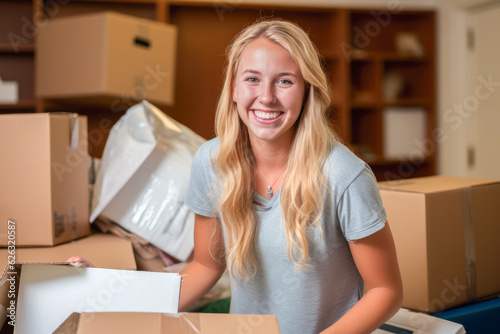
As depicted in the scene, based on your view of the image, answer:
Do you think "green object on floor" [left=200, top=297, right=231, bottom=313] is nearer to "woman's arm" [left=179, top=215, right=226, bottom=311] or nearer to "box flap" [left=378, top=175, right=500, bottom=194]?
"woman's arm" [left=179, top=215, right=226, bottom=311]

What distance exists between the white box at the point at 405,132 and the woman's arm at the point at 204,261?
276 cm

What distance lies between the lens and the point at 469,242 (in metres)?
1.37

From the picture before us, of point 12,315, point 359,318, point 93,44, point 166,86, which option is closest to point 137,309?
point 12,315

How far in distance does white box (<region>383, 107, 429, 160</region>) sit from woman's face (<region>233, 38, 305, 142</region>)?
2.83 m

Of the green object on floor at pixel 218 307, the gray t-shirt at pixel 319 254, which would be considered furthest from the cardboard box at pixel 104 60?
the gray t-shirt at pixel 319 254

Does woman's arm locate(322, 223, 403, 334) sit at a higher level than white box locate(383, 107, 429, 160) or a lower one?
lower

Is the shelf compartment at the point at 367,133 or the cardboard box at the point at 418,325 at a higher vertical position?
the shelf compartment at the point at 367,133

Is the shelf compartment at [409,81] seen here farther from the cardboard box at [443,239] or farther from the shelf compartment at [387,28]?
the cardboard box at [443,239]

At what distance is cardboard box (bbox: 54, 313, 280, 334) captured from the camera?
2.18ft

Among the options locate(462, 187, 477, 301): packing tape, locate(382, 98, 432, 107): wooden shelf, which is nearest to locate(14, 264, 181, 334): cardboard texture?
locate(462, 187, 477, 301): packing tape

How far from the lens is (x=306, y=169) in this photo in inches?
42.3

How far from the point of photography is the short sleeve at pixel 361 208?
3.33ft

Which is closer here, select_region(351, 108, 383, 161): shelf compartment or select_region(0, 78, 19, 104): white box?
select_region(0, 78, 19, 104): white box

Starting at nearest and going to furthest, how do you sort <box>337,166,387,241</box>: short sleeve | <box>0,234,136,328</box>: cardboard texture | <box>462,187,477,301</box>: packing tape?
<box>337,166,387,241</box>: short sleeve, <box>0,234,136,328</box>: cardboard texture, <box>462,187,477,301</box>: packing tape
